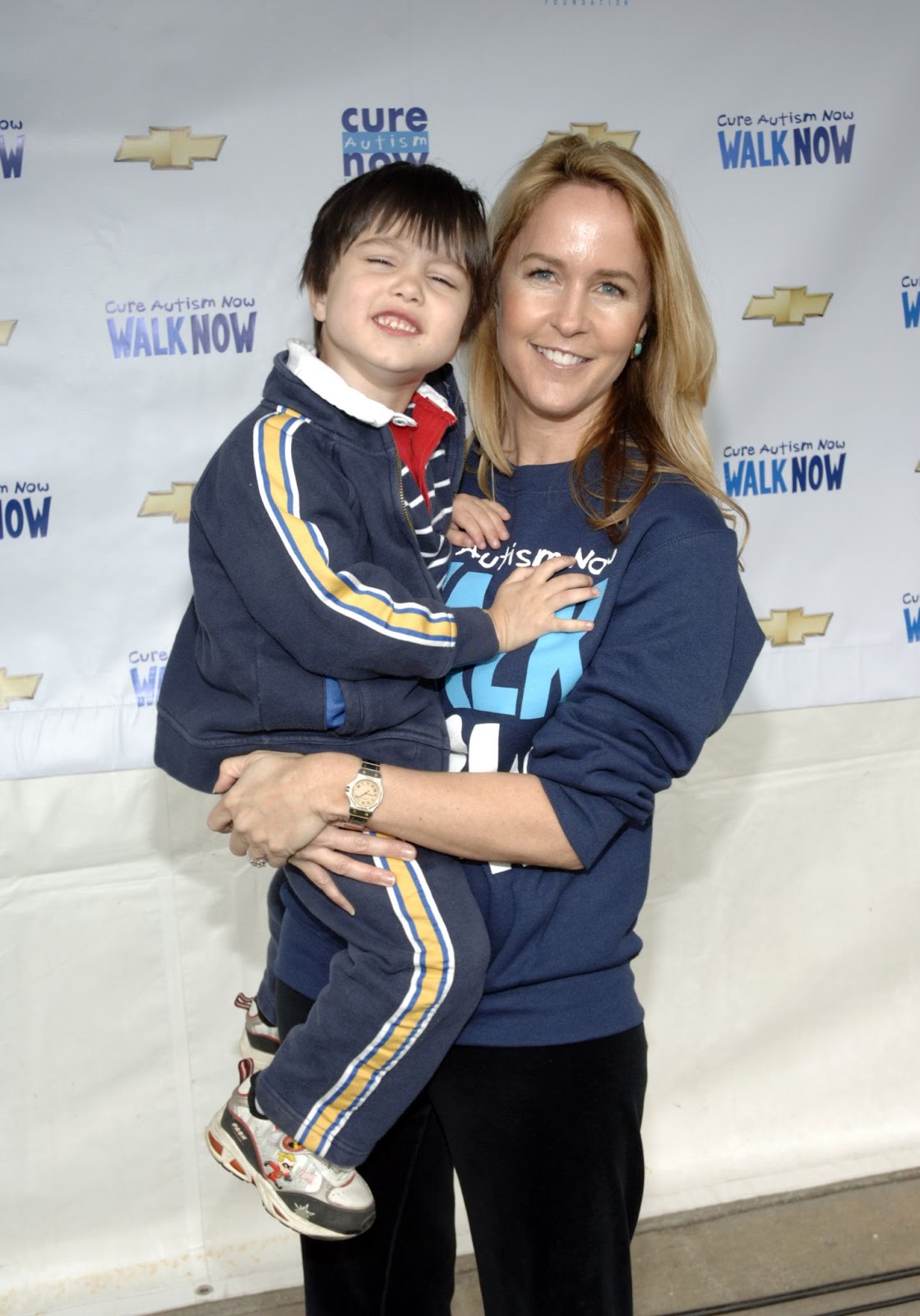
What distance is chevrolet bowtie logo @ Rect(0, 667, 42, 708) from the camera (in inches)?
93.2

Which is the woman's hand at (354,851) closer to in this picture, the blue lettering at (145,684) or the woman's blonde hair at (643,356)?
the woman's blonde hair at (643,356)

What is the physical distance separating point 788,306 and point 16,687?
170 centimetres

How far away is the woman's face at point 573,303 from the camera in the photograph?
154cm

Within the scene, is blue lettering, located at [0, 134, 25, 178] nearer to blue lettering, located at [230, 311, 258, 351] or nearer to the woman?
blue lettering, located at [230, 311, 258, 351]

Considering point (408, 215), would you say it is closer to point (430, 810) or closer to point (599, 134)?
point (430, 810)

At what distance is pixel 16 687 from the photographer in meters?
2.38

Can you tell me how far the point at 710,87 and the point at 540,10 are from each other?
361mm

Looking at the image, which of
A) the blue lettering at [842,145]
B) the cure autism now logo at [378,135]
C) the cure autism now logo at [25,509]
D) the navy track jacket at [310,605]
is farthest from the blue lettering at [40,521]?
the blue lettering at [842,145]

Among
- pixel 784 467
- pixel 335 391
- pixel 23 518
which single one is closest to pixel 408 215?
pixel 335 391

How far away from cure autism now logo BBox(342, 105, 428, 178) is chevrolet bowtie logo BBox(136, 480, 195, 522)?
0.66 metres

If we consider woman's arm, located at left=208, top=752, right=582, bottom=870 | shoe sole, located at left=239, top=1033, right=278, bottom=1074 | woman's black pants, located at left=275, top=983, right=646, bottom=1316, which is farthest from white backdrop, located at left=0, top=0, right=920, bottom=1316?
woman's black pants, located at left=275, top=983, right=646, bottom=1316

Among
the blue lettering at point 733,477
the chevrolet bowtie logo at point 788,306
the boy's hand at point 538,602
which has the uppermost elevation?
the chevrolet bowtie logo at point 788,306

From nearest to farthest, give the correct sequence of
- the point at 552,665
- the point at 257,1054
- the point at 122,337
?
the point at 552,665
the point at 257,1054
the point at 122,337

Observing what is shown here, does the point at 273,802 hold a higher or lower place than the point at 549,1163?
higher
